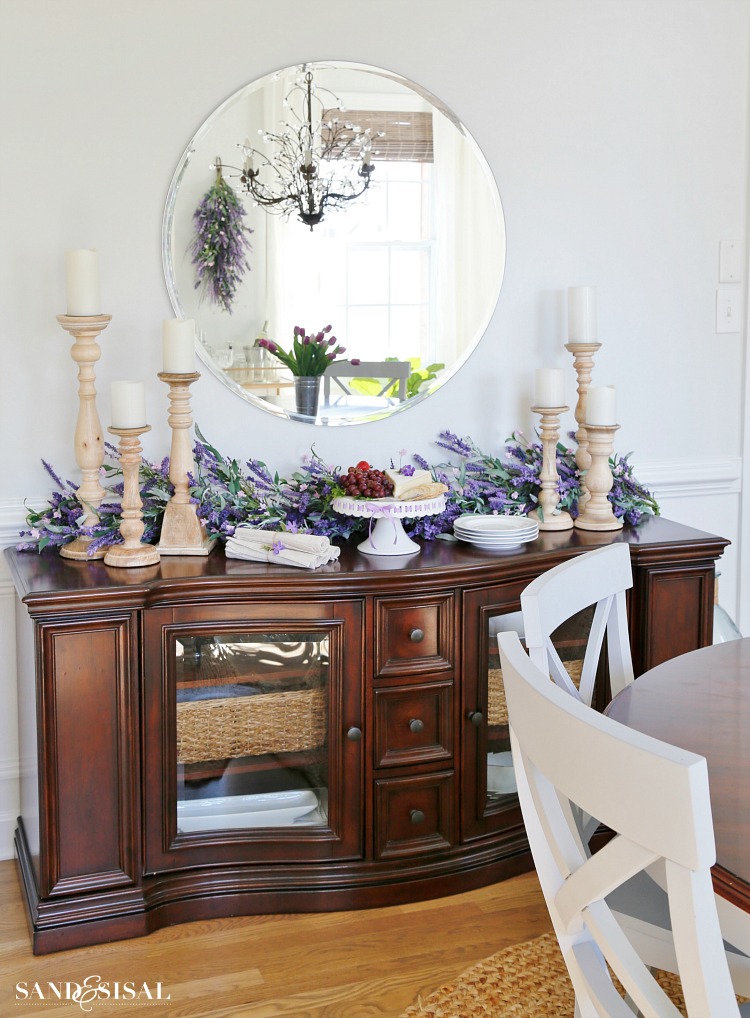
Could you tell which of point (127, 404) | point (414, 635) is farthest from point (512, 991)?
point (127, 404)

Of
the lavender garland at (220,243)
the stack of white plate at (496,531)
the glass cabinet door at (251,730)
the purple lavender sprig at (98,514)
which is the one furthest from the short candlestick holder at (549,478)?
the purple lavender sprig at (98,514)

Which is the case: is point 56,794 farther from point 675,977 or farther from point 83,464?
point 675,977

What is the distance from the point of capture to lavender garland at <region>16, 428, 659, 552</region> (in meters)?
2.52

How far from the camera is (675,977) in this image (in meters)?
2.22

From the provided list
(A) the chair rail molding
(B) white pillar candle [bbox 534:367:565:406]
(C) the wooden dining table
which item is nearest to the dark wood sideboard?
(B) white pillar candle [bbox 534:367:565:406]

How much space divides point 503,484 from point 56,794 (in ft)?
4.55

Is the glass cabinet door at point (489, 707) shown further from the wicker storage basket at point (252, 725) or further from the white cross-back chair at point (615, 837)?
the white cross-back chair at point (615, 837)

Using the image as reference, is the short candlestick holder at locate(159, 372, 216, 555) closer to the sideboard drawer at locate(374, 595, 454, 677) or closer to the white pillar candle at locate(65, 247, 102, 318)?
the white pillar candle at locate(65, 247, 102, 318)

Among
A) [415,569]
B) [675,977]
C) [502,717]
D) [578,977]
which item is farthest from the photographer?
[502,717]

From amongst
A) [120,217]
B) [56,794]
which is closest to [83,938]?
[56,794]

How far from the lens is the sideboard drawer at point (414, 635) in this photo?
239 cm

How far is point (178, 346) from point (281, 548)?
0.53m

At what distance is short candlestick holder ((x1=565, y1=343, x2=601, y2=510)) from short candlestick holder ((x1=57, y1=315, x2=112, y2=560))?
1.27 meters

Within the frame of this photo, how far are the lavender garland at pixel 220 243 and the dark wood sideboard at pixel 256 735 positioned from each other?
72cm
